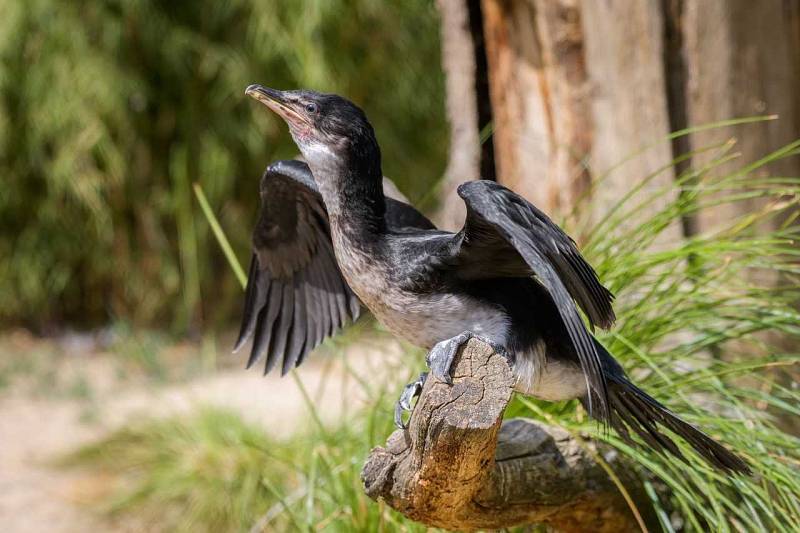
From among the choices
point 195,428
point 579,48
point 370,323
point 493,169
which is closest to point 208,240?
point 195,428

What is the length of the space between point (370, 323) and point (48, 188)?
111 inches

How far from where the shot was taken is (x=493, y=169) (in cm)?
310

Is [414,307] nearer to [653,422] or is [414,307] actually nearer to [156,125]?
[653,422]

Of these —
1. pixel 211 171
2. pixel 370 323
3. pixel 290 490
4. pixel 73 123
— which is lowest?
pixel 290 490

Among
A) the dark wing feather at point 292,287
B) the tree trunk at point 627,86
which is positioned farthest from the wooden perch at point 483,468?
the tree trunk at point 627,86

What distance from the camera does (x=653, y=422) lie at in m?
1.83

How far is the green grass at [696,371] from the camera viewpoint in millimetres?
1996

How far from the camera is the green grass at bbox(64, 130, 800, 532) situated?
2.00m

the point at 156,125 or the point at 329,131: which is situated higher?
the point at 156,125

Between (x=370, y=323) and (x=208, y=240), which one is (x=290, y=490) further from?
(x=208, y=240)

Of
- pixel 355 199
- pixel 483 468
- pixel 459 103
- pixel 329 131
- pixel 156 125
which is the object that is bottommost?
pixel 483 468

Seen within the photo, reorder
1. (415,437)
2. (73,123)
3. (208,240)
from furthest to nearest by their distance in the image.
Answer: (208,240)
(73,123)
(415,437)

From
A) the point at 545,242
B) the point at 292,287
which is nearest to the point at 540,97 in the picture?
the point at 292,287

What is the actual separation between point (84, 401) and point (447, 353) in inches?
135
